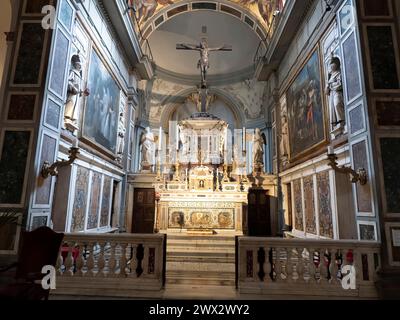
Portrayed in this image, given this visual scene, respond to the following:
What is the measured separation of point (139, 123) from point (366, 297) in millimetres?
12906

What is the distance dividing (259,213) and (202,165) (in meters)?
3.12

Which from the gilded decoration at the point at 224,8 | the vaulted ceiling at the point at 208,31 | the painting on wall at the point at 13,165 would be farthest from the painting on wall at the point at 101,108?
the vaulted ceiling at the point at 208,31

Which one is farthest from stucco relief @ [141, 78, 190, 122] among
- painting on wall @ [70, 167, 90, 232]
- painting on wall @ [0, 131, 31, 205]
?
painting on wall @ [0, 131, 31, 205]

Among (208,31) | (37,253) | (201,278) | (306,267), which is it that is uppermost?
(208,31)

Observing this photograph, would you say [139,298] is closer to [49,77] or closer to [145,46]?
[49,77]

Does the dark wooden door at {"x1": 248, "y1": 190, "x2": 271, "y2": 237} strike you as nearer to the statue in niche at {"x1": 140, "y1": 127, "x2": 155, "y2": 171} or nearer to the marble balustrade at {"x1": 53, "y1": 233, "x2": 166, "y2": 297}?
the statue in niche at {"x1": 140, "y1": 127, "x2": 155, "y2": 171}

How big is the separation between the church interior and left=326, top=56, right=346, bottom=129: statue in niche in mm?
36

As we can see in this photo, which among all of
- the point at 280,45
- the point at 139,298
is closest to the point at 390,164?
the point at 139,298

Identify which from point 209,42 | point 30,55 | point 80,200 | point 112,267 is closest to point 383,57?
point 112,267

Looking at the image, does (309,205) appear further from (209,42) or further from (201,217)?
(209,42)

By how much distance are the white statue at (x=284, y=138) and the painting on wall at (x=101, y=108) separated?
6.25 metres

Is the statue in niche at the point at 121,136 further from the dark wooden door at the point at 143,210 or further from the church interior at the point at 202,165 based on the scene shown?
the dark wooden door at the point at 143,210

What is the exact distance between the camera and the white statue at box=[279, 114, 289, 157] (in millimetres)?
9945

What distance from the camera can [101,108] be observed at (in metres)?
8.26
